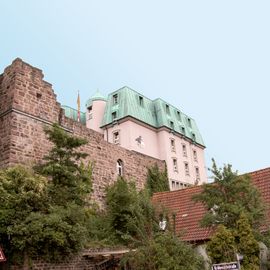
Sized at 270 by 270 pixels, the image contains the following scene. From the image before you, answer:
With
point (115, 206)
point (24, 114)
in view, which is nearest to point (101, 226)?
point (115, 206)

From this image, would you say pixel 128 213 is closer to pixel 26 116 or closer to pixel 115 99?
pixel 26 116

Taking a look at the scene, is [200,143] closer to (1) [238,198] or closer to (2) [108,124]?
(2) [108,124]

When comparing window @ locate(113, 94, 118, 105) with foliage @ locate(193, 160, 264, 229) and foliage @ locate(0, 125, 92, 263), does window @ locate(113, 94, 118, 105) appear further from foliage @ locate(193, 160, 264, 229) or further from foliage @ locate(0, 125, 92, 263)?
foliage @ locate(193, 160, 264, 229)

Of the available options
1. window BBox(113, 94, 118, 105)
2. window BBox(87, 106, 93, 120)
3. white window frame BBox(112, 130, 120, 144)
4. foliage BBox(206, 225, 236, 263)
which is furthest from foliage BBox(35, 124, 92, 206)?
window BBox(87, 106, 93, 120)

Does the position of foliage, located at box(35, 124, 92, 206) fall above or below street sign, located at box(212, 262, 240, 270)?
above

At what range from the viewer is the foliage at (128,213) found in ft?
47.7

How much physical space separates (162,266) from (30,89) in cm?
1103

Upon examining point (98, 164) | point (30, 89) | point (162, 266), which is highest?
point (30, 89)

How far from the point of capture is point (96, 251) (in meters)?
15.7

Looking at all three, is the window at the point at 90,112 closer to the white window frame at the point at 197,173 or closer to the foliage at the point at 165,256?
the white window frame at the point at 197,173

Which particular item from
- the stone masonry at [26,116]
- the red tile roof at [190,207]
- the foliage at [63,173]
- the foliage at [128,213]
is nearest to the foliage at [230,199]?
the foliage at [128,213]

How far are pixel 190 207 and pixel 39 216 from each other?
341 inches

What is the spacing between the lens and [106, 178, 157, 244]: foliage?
14.5 meters

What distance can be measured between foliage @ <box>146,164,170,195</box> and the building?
187 inches
